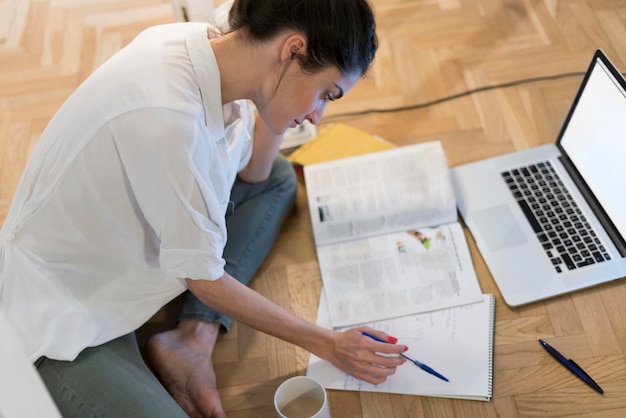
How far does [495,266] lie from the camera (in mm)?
1572

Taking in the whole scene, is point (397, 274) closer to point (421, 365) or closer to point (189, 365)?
point (421, 365)

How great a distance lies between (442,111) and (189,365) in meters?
0.96

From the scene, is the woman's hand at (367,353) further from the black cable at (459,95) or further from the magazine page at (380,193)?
the black cable at (459,95)

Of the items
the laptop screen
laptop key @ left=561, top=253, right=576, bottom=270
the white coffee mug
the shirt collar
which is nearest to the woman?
the shirt collar

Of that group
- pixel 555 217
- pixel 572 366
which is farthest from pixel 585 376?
pixel 555 217

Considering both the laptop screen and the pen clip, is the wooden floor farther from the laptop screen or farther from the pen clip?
the laptop screen

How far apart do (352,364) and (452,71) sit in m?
1.01

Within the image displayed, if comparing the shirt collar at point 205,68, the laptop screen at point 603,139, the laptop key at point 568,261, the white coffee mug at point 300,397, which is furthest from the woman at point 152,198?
the laptop screen at point 603,139

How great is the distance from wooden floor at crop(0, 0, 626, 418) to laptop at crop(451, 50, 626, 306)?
5 centimetres

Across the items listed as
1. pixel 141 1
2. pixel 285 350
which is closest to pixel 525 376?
pixel 285 350

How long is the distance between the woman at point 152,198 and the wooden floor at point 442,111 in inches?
5.7

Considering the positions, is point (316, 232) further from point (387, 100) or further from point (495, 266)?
point (387, 100)

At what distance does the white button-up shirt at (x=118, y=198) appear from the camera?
3.66 ft

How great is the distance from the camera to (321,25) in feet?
3.57
